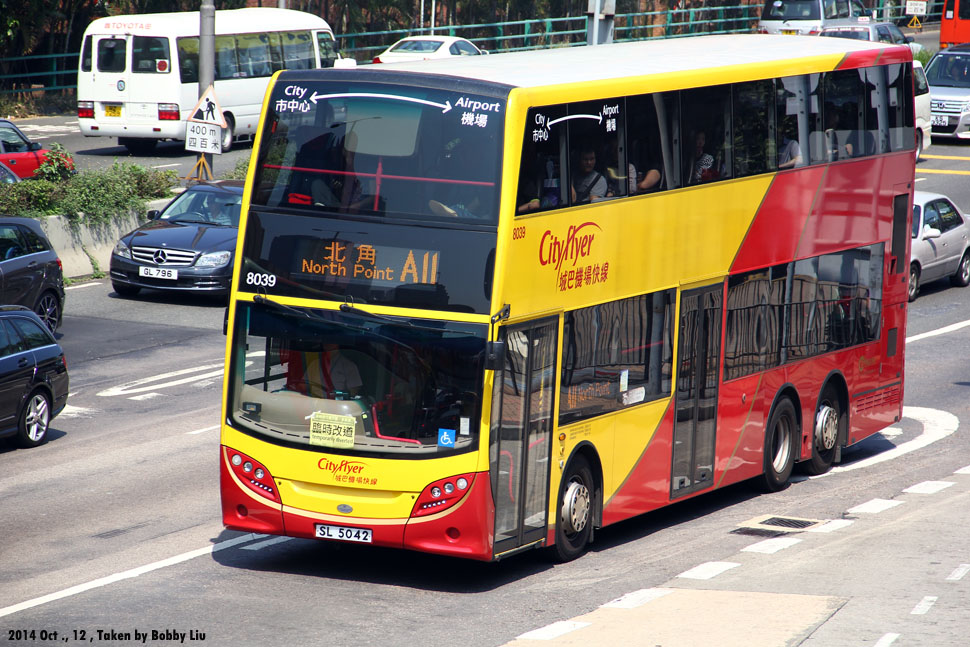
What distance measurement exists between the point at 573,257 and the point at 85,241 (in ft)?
55.1

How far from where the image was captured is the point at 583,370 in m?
11.6

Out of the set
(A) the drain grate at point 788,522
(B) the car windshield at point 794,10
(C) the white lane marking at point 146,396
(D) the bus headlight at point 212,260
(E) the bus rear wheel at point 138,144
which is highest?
(B) the car windshield at point 794,10

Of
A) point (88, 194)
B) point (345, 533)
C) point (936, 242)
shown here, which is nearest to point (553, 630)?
point (345, 533)

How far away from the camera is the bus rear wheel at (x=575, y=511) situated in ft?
37.6

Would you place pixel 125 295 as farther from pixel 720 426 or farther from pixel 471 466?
pixel 471 466

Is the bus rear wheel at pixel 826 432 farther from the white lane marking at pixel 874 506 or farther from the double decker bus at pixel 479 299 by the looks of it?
the double decker bus at pixel 479 299

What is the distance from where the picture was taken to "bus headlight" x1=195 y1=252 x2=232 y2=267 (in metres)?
23.9

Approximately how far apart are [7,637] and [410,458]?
119 inches

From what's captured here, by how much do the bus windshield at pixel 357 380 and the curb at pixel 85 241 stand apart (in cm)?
1518

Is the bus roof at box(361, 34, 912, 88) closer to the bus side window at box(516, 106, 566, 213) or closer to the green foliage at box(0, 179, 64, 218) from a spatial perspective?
the bus side window at box(516, 106, 566, 213)

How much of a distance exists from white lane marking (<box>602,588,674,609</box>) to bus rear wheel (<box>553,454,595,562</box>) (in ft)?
3.44

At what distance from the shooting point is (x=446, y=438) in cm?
1044

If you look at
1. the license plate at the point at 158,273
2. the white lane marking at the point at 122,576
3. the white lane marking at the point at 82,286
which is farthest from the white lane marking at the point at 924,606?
the white lane marking at the point at 82,286

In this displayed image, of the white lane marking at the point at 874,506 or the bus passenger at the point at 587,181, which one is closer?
the bus passenger at the point at 587,181
